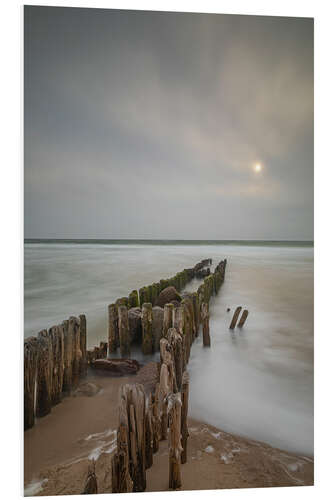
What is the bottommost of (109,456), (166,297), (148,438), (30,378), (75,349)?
(109,456)

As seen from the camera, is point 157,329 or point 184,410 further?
point 157,329

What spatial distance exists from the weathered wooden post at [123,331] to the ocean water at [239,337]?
49cm

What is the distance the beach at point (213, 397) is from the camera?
2117mm

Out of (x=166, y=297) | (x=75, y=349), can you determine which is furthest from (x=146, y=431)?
(x=166, y=297)

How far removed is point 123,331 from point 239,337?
1.61m

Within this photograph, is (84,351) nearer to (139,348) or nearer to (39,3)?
(139,348)

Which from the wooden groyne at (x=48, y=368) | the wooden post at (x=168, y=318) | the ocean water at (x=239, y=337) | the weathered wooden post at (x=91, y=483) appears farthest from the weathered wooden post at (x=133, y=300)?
the weathered wooden post at (x=91, y=483)

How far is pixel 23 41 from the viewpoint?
8.70 ft

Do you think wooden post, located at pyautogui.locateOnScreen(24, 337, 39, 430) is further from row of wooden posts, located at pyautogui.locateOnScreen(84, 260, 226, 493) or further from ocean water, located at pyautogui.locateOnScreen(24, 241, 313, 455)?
row of wooden posts, located at pyautogui.locateOnScreen(84, 260, 226, 493)

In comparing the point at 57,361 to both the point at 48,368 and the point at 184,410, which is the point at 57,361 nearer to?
the point at 48,368

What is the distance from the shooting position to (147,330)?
3342mm

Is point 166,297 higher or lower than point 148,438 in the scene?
higher
